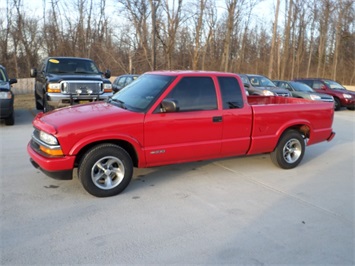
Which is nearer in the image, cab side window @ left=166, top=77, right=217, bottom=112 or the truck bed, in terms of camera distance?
cab side window @ left=166, top=77, right=217, bottom=112

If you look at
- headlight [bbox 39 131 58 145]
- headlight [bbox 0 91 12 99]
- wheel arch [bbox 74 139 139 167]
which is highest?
headlight [bbox 0 91 12 99]

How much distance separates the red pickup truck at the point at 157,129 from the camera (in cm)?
433

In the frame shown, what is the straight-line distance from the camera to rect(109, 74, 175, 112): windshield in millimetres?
4832

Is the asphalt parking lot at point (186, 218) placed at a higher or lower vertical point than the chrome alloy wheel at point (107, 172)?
lower

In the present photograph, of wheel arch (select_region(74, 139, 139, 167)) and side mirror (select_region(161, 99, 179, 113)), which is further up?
side mirror (select_region(161, 99, 179, 113))

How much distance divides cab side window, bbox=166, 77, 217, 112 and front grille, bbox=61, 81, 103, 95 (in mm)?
5299

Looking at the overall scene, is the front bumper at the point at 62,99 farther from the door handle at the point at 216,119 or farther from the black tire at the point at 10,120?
the door handle at the point at 216,119

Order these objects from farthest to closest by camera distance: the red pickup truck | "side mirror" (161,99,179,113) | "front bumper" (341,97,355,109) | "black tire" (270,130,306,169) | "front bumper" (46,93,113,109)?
"front bumper" (341,97,355,109)
"front bumper" (46,93,113,109)
"black tire" (270,130,306,169)
"side mirror" (161,99,179,113)
the red pickup truck

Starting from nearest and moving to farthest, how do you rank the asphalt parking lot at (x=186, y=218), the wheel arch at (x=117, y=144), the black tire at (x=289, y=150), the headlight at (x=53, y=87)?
1. the asphalt parking lot at (x=186, y=218)
2. the wheel arch at (x=117, y=144)
3. the black tire at (x=289, y=150)
4. the headlight at (x=53, y=87)

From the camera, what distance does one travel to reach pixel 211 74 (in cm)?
534

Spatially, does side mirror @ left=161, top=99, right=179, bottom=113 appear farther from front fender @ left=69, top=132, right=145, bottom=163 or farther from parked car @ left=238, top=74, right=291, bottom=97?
parked car @ left=238, top=74, right=291, bottom=97

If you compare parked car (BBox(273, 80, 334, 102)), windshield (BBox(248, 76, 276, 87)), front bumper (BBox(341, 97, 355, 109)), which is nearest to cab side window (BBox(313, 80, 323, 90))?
front bumper (BBox(341, 97, 355, 109))

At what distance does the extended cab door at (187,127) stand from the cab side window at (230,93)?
184 millimetres

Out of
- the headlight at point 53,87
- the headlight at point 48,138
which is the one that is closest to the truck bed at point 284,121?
the headlight at point 48,138
